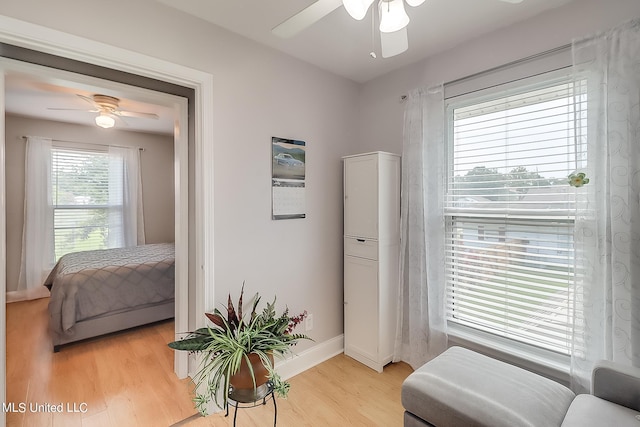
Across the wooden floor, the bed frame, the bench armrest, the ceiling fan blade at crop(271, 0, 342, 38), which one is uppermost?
the ceiling fan blade at crop(271, 0, 342, 38)

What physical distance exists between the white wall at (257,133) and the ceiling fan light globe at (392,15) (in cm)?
120

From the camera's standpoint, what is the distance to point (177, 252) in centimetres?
224

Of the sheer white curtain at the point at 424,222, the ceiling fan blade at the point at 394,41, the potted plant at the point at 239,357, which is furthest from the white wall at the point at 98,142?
the ceiling fan blade at the point at 394,41

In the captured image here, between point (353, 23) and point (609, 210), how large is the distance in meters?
1.79

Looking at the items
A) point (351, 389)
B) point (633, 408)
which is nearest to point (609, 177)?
point (633, 408)

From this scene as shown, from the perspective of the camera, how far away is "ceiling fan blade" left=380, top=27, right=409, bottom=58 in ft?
4.10

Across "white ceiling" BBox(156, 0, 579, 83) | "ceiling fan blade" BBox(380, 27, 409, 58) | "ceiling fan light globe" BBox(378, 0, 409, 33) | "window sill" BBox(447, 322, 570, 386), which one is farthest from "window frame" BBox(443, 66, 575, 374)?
"ceiling fan light globe" BBox(378, 0, 409, 33)

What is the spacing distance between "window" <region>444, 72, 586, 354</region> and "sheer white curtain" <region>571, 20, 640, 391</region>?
0.08m

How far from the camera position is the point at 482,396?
1314mm

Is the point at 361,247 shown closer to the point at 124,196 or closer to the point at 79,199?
the point at 124,196

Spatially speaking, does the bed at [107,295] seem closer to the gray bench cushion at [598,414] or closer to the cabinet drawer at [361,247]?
the cabinet drawer at [361,247]

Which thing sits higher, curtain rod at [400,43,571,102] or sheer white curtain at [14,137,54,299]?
curtain rod at [400,43,571,102]

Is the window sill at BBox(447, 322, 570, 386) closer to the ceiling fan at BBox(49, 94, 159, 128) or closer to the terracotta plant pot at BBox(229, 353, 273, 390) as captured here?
the terracotta plant pot at BBox(229, 353, 273, 390)

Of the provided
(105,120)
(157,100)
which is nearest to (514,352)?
(157,100)
